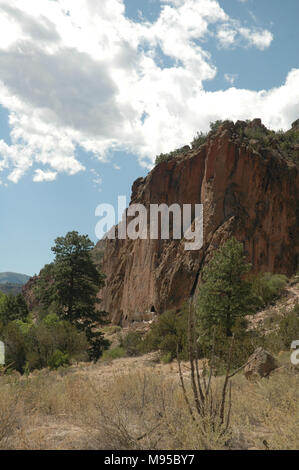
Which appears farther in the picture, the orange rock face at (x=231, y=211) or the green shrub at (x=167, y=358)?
the orange rock face at (x=231, y=211)

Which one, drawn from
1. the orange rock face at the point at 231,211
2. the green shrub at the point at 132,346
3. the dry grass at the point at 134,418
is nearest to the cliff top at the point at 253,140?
the orange rock face at the point at 231,211

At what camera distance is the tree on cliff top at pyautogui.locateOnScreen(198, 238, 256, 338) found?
13.0m

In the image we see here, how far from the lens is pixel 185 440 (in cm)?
368

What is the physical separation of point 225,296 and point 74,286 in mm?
9434

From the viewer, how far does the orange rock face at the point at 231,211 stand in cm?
2667

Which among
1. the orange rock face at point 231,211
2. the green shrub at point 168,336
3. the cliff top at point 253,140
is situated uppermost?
the cliff top at point 253,140

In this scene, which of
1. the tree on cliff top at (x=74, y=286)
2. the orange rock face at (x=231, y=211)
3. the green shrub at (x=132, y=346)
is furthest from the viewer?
the orange rock face at (x=231, y=211)

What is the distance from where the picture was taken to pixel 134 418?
480 cm

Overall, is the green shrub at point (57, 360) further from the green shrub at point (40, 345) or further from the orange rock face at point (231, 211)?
the orange rock face at point (231, 211)

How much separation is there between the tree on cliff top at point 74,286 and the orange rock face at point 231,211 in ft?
33.1

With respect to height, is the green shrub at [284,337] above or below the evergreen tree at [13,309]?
above

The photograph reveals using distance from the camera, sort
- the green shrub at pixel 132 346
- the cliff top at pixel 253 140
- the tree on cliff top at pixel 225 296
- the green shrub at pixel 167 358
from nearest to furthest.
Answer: the tree on cliff top at pixel 225 296 → the green shrub at pixel 167 358 → the green shrub at pixel 132 346 → the cliff top at pixel 253 140

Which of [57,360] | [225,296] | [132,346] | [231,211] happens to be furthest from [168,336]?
[231,211]
